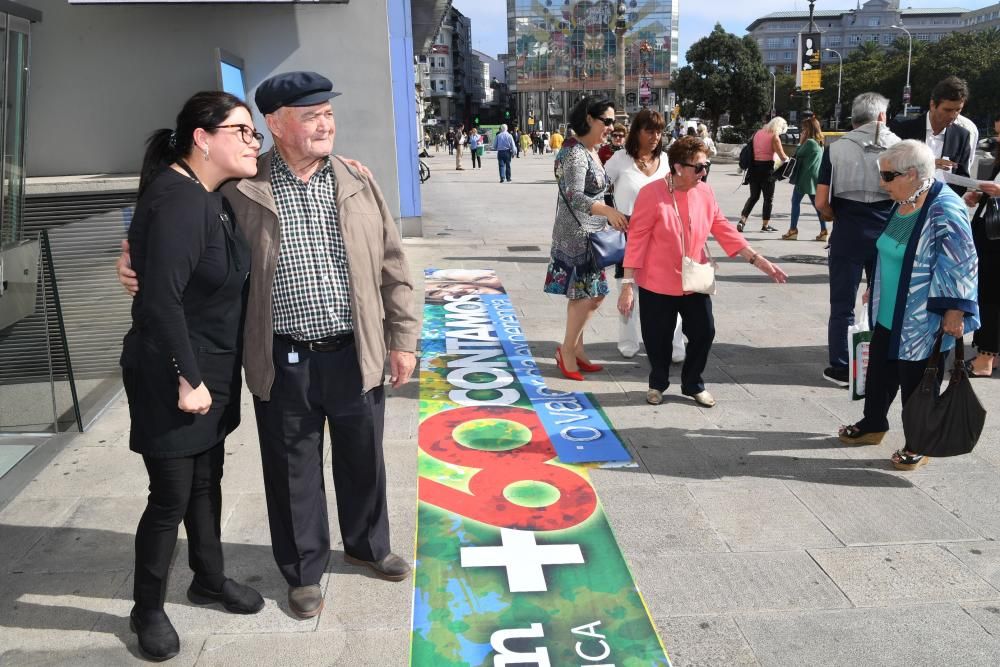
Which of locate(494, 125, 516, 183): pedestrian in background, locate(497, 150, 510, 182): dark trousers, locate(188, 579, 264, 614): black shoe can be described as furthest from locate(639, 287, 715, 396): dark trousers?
locate(497, 150, 510, 182): dark trousers

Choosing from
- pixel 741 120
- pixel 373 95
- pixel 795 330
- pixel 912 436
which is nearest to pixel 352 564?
pixel 912 436

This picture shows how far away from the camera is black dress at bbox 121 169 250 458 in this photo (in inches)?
101

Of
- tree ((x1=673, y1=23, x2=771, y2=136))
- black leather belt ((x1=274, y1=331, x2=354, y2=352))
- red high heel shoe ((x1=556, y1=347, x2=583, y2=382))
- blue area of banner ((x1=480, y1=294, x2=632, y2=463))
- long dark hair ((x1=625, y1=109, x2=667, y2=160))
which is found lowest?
blue area of banner ((x1=480, y1=294, x2=632, y2=463))

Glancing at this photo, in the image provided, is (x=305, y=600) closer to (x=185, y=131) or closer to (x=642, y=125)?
(x=185, y=131)

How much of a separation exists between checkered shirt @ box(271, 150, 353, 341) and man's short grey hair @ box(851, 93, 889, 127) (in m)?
4.39

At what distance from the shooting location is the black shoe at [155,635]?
288 cm

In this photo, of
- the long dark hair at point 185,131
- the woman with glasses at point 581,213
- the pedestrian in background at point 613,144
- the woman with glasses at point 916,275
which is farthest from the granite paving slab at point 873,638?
the pedestrian in background at point 613,144

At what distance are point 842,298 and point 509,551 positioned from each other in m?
3.37

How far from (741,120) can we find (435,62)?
213ft

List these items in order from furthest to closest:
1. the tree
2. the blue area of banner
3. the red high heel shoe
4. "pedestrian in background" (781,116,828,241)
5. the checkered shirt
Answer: the tree
"pedestrian in background" (781,116,828,241)
the red high heel shoe
the blue area of banner
the checkered shirt

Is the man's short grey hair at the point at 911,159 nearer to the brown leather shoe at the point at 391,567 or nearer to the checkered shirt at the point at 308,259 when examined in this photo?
the checkered shirt at the point at 308,259

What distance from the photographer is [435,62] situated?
441 ft

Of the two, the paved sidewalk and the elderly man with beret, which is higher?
the elderly man with beret

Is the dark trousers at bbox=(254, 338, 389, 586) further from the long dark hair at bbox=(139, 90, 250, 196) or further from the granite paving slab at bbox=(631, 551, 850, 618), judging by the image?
the granite paving slab at bbox=(631, 551, 850, 618)
